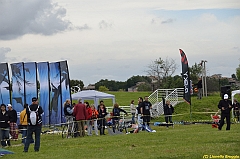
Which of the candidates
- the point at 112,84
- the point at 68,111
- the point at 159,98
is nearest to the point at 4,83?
the point at 68,111

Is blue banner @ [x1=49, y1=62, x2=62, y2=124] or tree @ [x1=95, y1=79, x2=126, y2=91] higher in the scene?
tree @ [x1=95, y1=79, x2=126, y2=91]

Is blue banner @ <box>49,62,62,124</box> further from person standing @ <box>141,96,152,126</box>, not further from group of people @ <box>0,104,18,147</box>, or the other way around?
group of people @ <box>0,104,18,147</box>

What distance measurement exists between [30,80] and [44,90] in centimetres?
117

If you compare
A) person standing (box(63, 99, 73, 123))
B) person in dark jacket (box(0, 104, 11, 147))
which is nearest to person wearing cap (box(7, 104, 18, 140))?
person in dark jacket (box(0, 104, 11, 147))

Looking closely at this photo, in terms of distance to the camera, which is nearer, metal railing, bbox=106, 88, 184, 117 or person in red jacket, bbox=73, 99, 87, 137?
person in red jacket, bbox=73, 99, 87, 137

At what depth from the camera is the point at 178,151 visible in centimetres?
1438

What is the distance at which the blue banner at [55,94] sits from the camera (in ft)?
103

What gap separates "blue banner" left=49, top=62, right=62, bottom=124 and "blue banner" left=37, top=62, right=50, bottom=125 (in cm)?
24

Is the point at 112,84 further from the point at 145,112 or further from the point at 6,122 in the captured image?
the point at 6,122

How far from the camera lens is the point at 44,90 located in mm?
31281

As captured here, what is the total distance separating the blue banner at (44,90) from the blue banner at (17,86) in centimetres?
129

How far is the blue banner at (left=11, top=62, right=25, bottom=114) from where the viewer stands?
29.8m

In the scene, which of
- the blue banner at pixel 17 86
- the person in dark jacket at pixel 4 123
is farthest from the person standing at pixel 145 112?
the person in dark jacket at pixel 4 123

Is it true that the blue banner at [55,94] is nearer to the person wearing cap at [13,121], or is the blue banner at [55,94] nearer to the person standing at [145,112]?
the person standing at [145,112]
